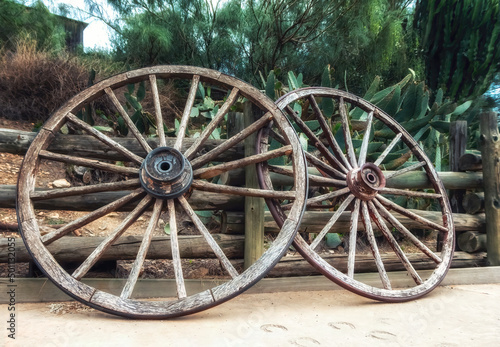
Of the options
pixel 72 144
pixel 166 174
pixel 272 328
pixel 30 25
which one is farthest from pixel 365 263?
pixel 30 25

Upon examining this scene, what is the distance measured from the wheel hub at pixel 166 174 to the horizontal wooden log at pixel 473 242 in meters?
2.50

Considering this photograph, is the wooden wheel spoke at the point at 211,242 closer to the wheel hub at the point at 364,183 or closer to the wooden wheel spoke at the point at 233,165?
the wooden wheel spoke at the point at 233,165

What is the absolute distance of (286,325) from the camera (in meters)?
1.96

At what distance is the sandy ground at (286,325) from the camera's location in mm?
1684

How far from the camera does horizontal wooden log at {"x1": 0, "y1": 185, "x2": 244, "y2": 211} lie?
251cm

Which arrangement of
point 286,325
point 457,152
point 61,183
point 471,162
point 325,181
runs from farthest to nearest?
point 61,183
point 457,152
point 471,162
point 325,181
point 286,325

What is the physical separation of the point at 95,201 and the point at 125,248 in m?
0.36

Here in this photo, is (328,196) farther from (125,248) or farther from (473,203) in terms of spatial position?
(473,203)

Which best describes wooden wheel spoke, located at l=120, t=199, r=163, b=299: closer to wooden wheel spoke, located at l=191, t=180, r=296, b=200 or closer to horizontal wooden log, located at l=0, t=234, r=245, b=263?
wooden wheel spoke, located at l=191, t=180, r=296, b=200

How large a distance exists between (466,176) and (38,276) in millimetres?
3349

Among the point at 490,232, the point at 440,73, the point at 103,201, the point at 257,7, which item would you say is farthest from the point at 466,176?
the point at 257,7

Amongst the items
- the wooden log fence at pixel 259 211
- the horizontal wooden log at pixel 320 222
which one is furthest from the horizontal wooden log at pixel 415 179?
the horizontal wooden log at pixel 320 222

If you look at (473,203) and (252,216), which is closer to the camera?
(252,216)

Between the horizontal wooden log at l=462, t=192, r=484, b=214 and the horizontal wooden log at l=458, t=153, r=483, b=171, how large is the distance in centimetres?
23
